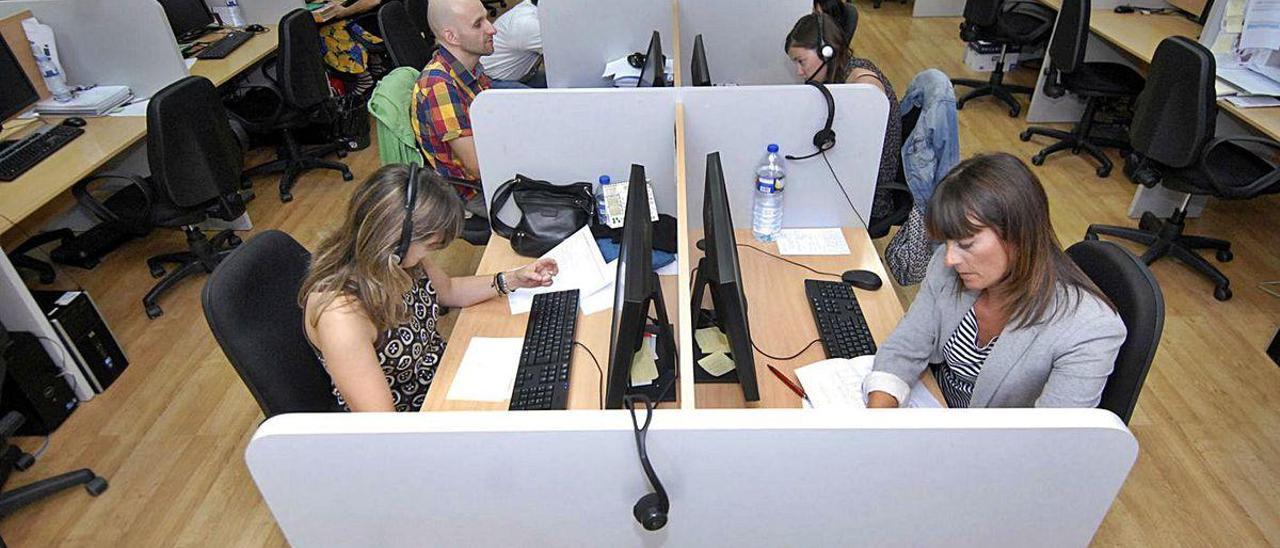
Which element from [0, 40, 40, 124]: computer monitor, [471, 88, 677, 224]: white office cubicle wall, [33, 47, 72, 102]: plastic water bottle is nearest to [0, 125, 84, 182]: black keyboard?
[0, 40, 40, 124]: computer monitor

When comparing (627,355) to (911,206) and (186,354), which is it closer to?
(911,206)

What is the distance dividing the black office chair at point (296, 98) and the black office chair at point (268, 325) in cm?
209

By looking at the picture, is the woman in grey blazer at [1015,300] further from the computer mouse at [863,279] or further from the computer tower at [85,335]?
the computer tower at [85,335]

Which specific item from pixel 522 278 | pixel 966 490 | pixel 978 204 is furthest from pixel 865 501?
pixel 522 278

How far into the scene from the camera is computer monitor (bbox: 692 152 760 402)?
1186 mm

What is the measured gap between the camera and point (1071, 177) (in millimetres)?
3623

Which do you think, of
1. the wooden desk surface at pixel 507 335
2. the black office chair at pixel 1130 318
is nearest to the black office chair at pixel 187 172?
the wooden desk surface at pixel 507 335

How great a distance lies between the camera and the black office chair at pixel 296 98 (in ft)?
10.8

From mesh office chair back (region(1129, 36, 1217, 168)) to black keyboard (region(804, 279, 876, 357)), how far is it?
174 centimetres

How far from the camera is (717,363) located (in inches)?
61.8

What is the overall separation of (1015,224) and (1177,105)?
1.99 m

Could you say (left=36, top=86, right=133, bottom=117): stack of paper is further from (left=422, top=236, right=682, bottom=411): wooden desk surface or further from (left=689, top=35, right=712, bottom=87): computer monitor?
(left=689, top=35, right=712, bottom=87): computer monitor

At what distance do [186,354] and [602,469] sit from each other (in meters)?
2.43

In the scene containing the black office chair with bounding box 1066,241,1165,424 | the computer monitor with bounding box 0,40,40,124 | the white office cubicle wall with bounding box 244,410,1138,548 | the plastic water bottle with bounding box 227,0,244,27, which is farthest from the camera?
the plastic water bottle with bounding box 227,0,244,27
